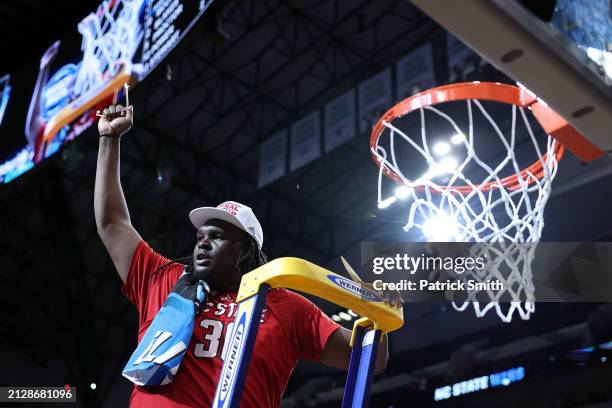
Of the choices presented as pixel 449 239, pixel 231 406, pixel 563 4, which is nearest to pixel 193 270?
pixel 231 406

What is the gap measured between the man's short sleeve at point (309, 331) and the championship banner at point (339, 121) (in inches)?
271

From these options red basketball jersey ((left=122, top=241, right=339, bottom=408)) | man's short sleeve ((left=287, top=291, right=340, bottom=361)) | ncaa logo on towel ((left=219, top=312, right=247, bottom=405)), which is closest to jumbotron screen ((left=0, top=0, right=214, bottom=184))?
red basketball jersey ((left=122, top=241, right=339, bottom=408))

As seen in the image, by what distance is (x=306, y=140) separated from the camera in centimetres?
1041

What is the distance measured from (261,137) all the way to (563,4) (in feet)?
32.2

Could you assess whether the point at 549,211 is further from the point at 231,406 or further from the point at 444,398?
the point at 231,406

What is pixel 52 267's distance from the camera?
51.0 feet

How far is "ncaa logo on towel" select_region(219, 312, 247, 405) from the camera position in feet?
6.30

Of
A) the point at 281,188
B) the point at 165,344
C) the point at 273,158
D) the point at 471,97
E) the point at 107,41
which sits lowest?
the point at 165,344

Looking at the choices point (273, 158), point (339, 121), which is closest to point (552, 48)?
point (339, 121)

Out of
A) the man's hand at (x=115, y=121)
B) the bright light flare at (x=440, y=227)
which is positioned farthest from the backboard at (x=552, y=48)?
the bright light flare at (x=440, y=227)

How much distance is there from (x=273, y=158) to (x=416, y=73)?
2.77 metres

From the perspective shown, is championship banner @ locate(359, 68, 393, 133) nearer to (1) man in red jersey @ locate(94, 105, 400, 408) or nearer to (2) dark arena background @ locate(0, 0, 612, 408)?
(2) dark arena background @ locate(0, 0, 612, 408)

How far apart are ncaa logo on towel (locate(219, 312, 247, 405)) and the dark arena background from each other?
4457mm

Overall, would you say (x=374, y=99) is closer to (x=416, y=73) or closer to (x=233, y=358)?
(x=416, y=73)
